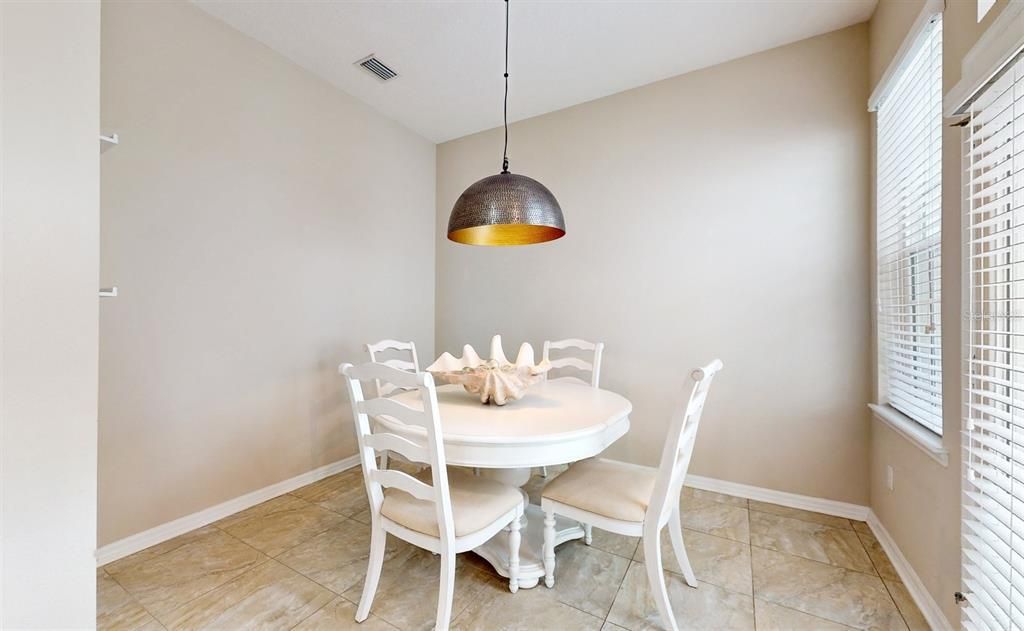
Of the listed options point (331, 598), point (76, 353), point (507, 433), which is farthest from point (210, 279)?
point (507, 433)

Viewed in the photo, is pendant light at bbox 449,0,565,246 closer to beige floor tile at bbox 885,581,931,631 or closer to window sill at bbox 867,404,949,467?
window sill at bbox 867,404,949,467

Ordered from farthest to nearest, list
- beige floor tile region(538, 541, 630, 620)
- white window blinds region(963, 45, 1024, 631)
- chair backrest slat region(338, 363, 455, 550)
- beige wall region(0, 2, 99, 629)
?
1. beige floor tile region(538, 541, 630, 620)
2. chair backrest slat region(338, 363, 455, 550)
3. white window blinds region(963, 45, 1024, 631)
4. beige wall region(0, 2, 99, 629)

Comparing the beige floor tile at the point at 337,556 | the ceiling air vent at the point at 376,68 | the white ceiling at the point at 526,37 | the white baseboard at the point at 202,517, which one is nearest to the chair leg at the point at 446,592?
the beige floor tile at the point at 337,556

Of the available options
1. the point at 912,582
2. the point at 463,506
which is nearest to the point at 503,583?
the point at 463,506

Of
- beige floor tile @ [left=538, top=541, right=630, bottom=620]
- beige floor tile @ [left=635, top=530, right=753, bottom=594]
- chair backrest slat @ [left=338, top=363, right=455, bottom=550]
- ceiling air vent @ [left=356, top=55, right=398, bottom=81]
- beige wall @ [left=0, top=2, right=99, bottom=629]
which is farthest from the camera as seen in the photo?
ceiling air vent @ [left=356, top=55, right=398, bottom=81]

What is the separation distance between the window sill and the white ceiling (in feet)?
6.73

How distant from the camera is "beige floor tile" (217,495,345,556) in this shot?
2084 millimetres

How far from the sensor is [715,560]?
1.93m

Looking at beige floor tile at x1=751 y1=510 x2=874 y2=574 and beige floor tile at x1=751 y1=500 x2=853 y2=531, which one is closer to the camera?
beige floor tile at x1=751 y1=510 x2=874 y2=574

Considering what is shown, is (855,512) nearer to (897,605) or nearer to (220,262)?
(897,605)

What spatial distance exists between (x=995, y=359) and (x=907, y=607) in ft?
3.49

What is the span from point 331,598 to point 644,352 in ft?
7.33

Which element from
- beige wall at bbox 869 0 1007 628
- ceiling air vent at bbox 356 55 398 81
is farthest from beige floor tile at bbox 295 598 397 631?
ceiling air vent at bbox 356 55 398 81

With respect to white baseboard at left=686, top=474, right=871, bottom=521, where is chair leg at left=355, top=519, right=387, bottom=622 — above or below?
above
